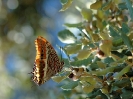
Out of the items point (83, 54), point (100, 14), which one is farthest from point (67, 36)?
point (83, 54)

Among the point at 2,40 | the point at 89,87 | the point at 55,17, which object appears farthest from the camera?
the point at 55,17

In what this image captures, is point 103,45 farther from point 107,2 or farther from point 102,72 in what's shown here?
point 107,2

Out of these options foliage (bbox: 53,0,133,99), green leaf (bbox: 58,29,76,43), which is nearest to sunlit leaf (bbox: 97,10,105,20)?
foliage (bbox: 53,0,133,99)

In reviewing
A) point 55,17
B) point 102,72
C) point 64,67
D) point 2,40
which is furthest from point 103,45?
point 55,17

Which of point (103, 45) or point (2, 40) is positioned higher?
point (103, 45)

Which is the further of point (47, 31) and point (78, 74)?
point (47, 31)

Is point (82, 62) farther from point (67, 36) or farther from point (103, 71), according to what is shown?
A: point (67, 36)

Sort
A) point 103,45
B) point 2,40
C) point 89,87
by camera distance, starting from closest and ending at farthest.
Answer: point 103,45 → point 89,87 → point 2,40

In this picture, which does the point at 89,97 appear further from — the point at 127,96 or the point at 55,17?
the point at 55,17
